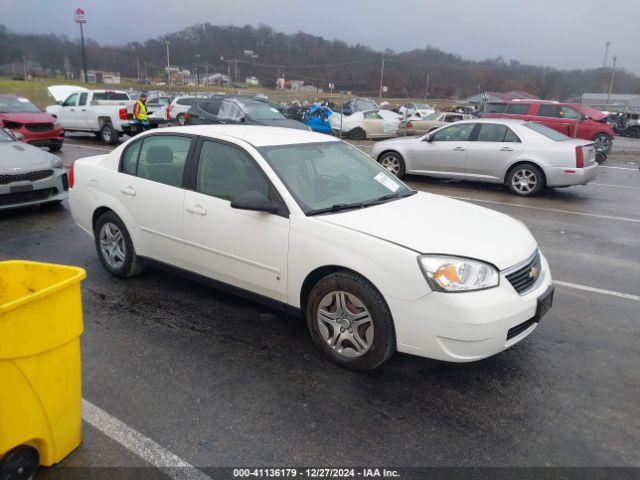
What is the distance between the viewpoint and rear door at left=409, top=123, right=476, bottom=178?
11172mm

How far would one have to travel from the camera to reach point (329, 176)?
4.41 meters

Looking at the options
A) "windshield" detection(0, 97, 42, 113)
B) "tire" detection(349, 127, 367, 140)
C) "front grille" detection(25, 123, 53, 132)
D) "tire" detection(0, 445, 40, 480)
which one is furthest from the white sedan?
"tire" detection(349, 127, 367, 140)

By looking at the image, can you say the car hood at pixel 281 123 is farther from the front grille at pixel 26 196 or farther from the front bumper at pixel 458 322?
the front bumper at pixel 458 322

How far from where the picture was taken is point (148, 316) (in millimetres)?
4461

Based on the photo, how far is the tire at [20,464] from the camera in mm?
2379

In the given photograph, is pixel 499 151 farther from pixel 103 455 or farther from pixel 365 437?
pixel 103 455

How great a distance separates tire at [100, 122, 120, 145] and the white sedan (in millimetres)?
13725

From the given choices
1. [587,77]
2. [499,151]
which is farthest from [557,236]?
[587,77]

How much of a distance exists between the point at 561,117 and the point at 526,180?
8463 millimetres

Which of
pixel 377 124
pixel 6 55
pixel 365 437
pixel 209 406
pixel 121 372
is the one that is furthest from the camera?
pixel 6 55

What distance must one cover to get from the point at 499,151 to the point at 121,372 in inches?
357

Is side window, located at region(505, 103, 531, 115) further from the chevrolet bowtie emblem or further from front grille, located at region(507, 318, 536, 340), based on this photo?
front grille, located at region(507, 318, 536, 340)

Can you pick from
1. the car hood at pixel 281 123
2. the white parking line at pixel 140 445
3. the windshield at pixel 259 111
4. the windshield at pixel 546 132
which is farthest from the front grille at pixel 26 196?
the windshield at pixel 546 132

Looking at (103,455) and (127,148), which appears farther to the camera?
(127,148)
